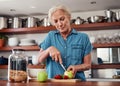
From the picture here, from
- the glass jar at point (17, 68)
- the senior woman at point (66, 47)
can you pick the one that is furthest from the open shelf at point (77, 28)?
the glass jar at point (17, 68)

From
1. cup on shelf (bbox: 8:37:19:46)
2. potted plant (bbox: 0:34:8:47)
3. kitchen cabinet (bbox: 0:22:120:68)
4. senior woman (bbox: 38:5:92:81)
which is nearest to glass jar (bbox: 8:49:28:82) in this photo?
senior woman (bbox: 38:5:92:81)

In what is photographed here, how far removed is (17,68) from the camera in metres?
1.31

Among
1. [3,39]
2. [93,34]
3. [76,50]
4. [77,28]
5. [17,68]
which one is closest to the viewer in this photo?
[17,68]

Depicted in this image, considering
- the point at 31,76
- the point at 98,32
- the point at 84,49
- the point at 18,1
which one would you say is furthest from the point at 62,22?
the point at 98,32

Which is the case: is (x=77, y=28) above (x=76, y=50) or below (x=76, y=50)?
above

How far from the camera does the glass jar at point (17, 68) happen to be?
4.26 feet

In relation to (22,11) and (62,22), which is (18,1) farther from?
(62,22)

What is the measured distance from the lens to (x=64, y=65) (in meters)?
1.72

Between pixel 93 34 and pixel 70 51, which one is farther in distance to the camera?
pixel 93 34

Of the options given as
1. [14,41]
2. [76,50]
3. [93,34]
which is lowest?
[76,50]

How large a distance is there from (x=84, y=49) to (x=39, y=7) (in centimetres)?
254

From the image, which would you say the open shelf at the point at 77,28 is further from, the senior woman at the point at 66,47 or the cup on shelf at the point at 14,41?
the senior woman at the point at 66,47

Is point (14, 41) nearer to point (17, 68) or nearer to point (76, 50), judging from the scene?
point (76, 50)

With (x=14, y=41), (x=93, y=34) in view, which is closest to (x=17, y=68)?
(x=93, y=34)
